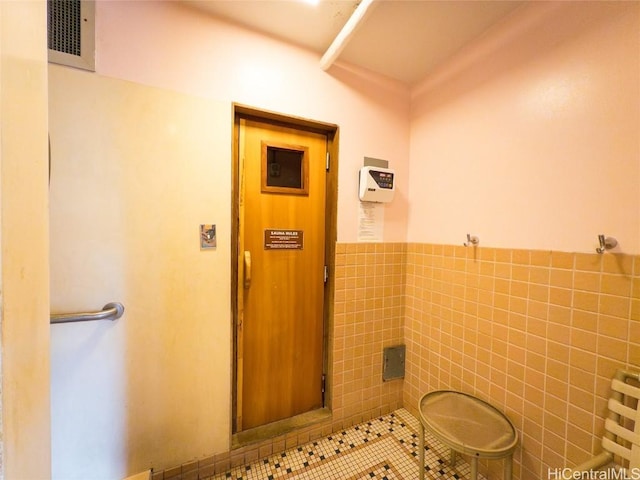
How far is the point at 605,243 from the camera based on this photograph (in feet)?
3.12

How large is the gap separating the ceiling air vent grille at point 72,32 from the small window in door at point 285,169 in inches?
32.4

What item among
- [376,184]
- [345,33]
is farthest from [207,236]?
[345,33]

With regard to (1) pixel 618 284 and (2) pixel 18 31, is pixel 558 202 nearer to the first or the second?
(1) pixel 618 284

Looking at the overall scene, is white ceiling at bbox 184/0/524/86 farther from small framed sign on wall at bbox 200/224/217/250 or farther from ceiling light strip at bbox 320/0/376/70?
small framed sign on wall at bbox 200/224/217/250

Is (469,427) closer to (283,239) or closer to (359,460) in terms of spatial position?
(359,460)

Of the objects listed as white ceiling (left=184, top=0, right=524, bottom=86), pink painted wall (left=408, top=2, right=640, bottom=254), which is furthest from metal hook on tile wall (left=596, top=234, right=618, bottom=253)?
white ceiling (left=184, top=0, right=524, bottom=86)

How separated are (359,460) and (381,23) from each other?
8.01ft

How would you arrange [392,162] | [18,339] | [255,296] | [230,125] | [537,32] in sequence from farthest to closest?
[392,162] < [255,296] < [230,125] < [537,32] < [18,339]

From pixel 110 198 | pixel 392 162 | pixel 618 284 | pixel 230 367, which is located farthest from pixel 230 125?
pixel 618 284

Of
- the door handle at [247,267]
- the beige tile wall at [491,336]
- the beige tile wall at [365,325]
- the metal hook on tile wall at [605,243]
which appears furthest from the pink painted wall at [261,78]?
the metal hook on tile wall at [605,243]

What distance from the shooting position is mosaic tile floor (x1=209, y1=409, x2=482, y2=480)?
1312 mm

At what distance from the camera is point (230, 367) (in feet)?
4.42

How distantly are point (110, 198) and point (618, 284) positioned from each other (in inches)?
83.7

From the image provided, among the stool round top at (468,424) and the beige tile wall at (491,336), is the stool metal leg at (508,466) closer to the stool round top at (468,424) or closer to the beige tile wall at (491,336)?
the stool round top at (468,424)
